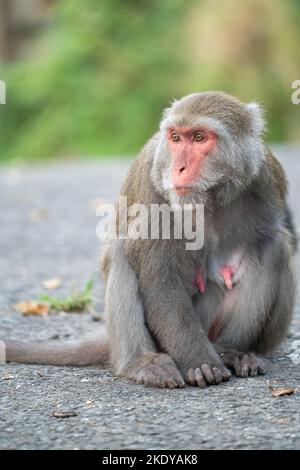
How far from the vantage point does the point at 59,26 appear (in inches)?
845

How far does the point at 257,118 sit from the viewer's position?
5.04m

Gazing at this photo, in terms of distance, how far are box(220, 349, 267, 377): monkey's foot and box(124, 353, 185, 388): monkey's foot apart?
13.5 inches

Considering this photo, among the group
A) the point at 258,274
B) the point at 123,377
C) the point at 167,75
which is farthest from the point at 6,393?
the point at 167,75

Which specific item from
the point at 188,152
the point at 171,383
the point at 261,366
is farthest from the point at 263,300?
the point at 188,152

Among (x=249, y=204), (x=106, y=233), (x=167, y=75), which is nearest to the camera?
(x=249, y=204)

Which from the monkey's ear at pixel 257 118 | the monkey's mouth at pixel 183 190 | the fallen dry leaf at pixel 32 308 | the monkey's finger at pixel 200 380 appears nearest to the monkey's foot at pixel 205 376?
the monkey's finger at pixel 200 380

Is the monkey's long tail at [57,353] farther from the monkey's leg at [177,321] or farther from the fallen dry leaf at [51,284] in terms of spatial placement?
the fallen dry leaf at [51,284]

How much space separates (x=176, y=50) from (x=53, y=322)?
13716 millimetres

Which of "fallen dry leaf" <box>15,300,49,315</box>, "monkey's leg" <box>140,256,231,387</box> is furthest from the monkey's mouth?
"fallen dry leaf" <box>15,300,49,315</box>

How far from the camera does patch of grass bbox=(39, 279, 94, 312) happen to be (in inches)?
259

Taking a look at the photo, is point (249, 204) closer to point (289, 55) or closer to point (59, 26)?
point (289, 55)

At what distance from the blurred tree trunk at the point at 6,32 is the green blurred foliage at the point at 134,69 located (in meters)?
2.30

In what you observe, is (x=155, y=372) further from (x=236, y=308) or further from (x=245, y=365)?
(x=236, y=308)

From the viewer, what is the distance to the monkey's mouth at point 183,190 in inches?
181
